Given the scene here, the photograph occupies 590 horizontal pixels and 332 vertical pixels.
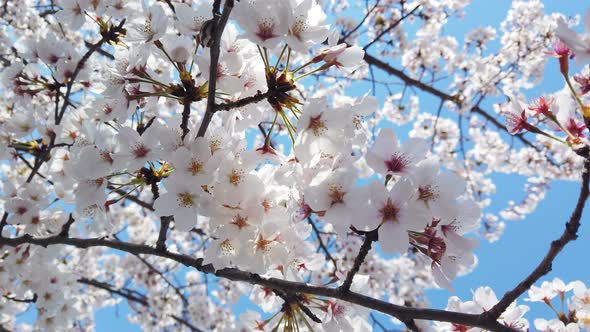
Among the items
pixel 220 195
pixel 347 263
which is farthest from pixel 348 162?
pixel 347 263

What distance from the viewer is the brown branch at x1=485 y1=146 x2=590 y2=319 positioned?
99cm

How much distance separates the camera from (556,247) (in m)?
1.09

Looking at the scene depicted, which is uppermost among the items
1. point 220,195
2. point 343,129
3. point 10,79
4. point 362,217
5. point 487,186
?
point 487,186

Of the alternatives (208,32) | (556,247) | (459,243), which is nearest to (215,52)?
(208,32)

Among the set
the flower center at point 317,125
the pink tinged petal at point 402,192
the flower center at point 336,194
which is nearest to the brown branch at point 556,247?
the pink tinged petal at point 402,192

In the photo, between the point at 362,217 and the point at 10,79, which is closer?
the point at 362,217

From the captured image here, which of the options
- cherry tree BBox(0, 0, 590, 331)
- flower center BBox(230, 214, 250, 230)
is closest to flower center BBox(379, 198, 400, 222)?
cherry tree BBox(0, 0, 590, 331)

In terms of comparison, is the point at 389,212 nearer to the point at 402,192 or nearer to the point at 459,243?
the point at 402,192

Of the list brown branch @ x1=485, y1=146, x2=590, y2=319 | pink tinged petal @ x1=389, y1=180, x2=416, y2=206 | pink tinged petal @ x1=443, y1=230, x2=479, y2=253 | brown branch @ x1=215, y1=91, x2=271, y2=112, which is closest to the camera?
brown branch @ x1=485, y1=146, x2=590, y2=319

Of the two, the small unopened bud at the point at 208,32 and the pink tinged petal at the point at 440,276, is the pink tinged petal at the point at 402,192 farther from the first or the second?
the small unopened bud at the point at 208,32

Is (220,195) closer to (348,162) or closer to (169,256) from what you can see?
(348,162)

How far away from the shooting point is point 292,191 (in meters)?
1.38

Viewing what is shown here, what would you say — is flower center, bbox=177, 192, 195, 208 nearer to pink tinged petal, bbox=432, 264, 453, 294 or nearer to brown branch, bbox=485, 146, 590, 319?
pink tinged petal, bbox=432, 264, 453, 294

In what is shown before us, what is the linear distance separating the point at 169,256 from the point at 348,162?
920 mm
